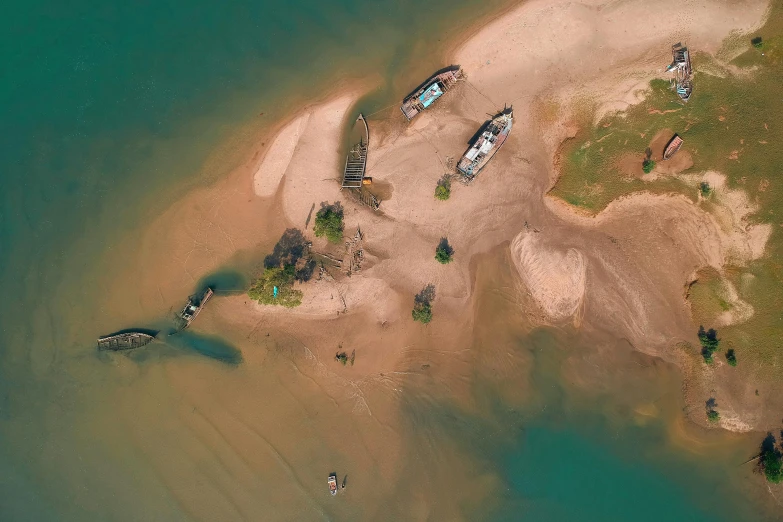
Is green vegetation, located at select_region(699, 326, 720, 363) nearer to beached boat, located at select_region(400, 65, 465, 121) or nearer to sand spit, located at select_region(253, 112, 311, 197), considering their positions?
beached boat, located at select_region(400, 65, 465, 121)

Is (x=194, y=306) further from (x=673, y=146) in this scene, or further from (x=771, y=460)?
(x=771, y=460)

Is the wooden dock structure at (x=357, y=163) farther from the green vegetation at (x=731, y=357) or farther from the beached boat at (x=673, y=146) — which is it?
the green vegetation at (x=731, y=357)

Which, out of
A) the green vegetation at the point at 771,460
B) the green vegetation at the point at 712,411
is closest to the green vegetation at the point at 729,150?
the green vegetation at the point at 712,411

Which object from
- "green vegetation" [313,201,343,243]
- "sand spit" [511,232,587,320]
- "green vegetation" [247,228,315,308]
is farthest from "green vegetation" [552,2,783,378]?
"green vegetation" [247,228,315,308]

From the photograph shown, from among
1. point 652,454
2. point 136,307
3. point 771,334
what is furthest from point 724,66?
point 136,307

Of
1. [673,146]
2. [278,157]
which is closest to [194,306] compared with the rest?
[278,157]

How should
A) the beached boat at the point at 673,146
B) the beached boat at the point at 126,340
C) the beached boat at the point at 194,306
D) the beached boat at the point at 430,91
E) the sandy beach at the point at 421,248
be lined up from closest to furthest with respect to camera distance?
the beached boat at the point at 673,146 → the sandy beach at the point at 421,248 → the beached boat at the point at 430,91 → the beached boat at the point at 194,306 → the beached boat at the point at 126,340

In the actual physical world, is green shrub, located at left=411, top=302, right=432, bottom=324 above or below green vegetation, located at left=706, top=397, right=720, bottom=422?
above
